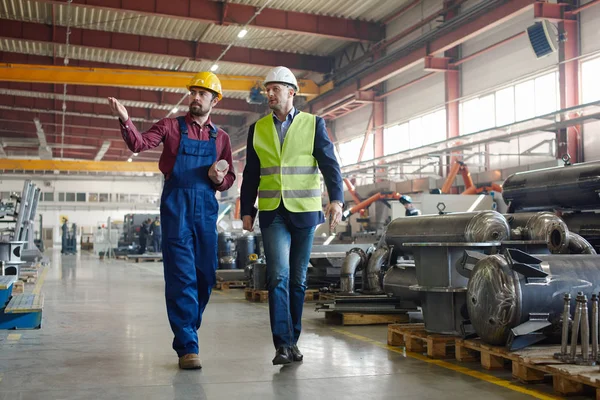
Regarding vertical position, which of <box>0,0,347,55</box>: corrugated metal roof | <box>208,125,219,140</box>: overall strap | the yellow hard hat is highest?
<box>0,0,347,55</box>: corrugated metal roof

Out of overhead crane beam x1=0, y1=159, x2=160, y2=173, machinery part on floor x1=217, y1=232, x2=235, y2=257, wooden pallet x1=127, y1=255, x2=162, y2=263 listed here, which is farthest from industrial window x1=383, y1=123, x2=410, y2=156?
overhead crane beam x1=0, y1=159, x2=160, y2=173

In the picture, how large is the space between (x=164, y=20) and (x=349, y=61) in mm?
5854

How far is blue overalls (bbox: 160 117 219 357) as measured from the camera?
12.9ft

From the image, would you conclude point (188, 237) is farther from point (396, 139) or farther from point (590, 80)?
point (396, 139)

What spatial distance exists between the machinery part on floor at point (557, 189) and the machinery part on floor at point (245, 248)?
6.07 metres

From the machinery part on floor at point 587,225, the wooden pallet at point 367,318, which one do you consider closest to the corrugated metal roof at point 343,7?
the machinery part on floor at point 587,225

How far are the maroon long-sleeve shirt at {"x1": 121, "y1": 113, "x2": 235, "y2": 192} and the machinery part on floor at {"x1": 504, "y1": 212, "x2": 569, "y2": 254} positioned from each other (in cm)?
310

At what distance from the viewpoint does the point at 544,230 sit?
19.4 feet

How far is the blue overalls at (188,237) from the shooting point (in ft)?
12.9

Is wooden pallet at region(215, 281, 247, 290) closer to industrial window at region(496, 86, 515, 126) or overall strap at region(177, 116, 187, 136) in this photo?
overall strap at region(177, 116, 187, 136)

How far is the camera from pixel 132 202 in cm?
4275

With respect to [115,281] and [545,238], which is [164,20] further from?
[545,238]

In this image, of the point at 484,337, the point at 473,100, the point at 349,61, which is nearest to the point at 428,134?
the point at 473,100

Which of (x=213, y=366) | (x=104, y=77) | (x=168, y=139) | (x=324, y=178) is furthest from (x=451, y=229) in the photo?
(x=104, y=77)
